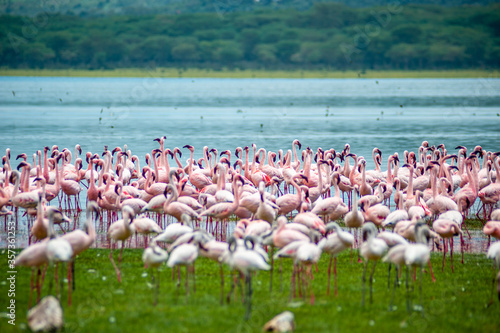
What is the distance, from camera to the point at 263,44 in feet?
552

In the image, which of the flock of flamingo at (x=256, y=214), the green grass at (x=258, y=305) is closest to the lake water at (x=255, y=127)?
the flock of flamingo at (x=256, y=214)

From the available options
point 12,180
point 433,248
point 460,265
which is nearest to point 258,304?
point 460,265

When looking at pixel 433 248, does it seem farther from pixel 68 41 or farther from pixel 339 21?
pixel 339 21

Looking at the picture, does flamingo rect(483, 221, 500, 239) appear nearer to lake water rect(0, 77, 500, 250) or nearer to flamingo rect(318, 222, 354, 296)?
flamingo rect(318, 222, 354, 296)

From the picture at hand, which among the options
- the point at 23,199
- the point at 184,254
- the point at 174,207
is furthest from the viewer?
the point at 23,199

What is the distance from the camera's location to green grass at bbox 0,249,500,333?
8.38 meters

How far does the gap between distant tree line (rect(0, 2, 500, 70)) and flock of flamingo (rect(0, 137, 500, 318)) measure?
14571 cm

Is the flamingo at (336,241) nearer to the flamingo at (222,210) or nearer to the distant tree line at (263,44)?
the flamingo at (222,210)

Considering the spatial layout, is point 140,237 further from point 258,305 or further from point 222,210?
point 258,305

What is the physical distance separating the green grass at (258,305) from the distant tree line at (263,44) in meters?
152

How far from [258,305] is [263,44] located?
162 meters

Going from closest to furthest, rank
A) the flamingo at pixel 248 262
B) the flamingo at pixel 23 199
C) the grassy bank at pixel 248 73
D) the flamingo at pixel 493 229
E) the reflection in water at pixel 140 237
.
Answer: the flamingo at pixel 248 262 → the flamingo at pixel 493 229 → the flamingo at pixel 23 199 → the reflection in water at pixel 140 237 → the grassy bank at pixel 248 73

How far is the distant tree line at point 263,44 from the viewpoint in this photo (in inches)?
6294

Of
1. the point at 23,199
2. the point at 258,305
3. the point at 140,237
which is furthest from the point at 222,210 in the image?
the point at 23,199
